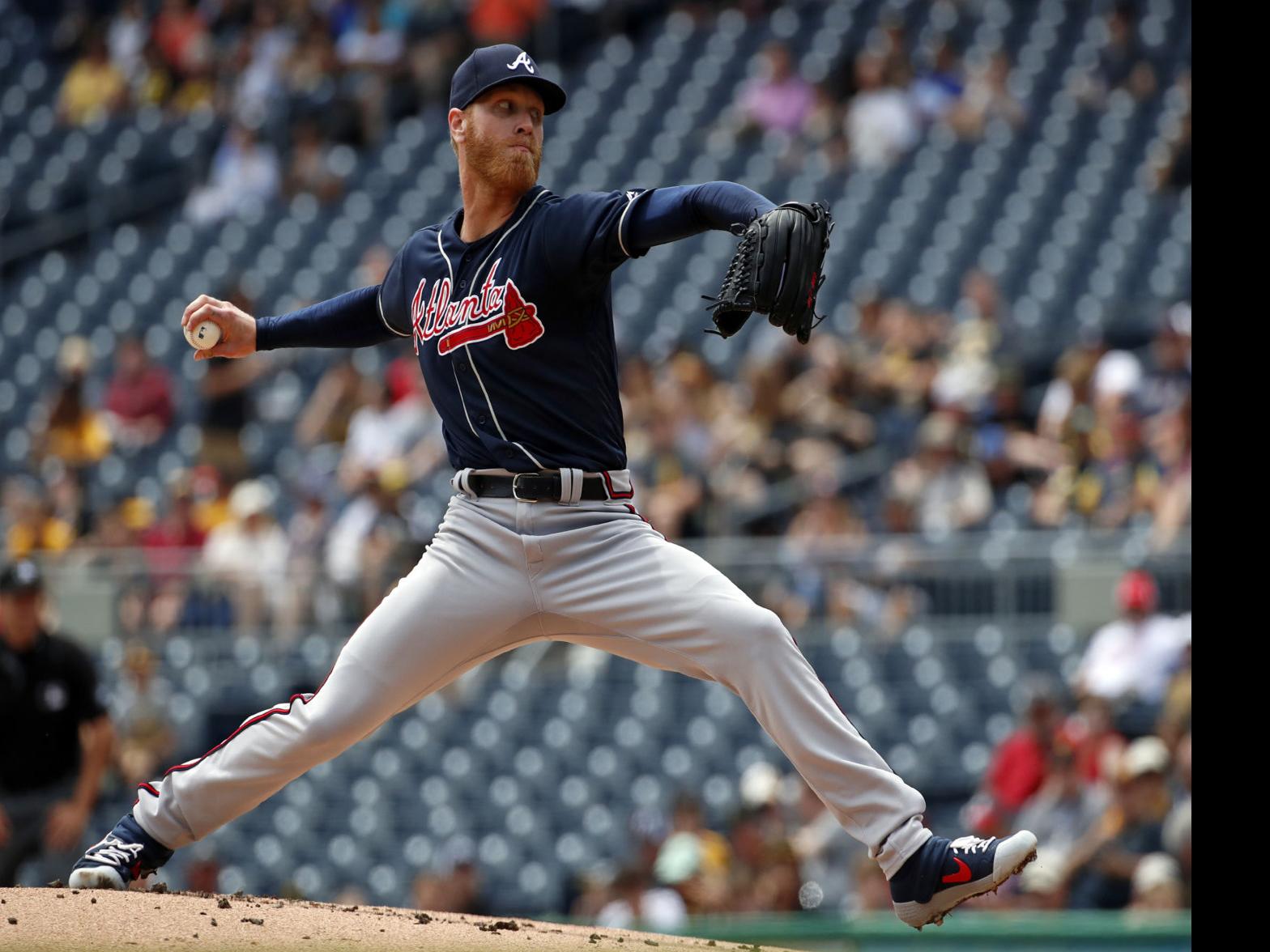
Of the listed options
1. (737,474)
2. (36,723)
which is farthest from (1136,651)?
(36,723)

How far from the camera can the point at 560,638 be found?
3.77m

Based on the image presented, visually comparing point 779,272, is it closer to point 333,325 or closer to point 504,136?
point 504,136

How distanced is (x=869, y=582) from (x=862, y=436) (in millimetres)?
1090

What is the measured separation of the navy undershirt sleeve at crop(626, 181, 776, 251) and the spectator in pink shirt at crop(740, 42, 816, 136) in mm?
9471

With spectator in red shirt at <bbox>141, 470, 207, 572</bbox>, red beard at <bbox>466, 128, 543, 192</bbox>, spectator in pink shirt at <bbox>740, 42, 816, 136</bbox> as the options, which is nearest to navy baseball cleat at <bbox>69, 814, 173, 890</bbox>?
→ red beard at <bbox>466, 128, 543, 192</bbox>

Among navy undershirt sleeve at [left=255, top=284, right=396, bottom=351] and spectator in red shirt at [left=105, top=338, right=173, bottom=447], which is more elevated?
navy undershirt sleeve at [left=255, top=284, right=396, bottom=351]

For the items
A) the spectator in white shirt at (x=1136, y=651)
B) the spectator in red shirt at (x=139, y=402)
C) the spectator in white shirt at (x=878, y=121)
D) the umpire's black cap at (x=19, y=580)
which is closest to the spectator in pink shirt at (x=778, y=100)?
the spectator in white shirt at (x=878, y=121)

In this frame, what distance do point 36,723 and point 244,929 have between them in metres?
2.42

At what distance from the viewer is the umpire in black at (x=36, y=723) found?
573cm

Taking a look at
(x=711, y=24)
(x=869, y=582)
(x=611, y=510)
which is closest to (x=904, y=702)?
A: (x=869, y=582)

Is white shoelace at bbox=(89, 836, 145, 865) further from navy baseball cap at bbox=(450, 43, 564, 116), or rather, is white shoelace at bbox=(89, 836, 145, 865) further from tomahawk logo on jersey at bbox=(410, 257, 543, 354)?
navy baseball cap at bbox=(450, 43, 564, 116)

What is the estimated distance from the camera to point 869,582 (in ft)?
27.2

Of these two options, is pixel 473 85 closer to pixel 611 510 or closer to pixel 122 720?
Answer: pixel 611 510

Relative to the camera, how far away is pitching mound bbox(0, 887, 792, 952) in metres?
3.47
